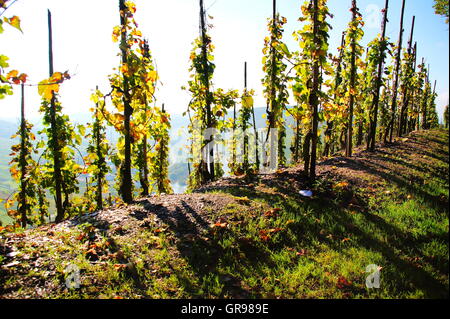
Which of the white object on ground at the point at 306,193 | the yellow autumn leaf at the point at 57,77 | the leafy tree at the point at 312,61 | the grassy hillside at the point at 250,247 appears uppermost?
the leafy tree at the point at 312,61

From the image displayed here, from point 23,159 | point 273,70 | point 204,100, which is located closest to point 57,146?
point 23,159

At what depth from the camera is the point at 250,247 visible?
545cm

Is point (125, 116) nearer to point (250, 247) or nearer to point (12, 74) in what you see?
point (12, 74)

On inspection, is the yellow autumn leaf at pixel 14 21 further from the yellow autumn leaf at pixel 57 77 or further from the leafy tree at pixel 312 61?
the leafy tree at pixel 312 61

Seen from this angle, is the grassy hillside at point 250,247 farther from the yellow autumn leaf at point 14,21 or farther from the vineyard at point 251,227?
the yellow autumn leaf at point 14,21

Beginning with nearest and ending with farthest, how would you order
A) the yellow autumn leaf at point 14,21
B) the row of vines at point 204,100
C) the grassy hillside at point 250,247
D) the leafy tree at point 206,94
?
the yellow autumn leaf at point 14,21 → the grassy hillside at point 250,247 → the row of vines at point 204,100 → the leafy tree at point 206,94

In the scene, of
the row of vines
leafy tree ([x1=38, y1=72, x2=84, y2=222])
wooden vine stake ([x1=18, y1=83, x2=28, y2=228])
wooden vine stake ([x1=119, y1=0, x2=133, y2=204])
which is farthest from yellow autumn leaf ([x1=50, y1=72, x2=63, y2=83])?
wooden vine stake ([x1=18, y1=83, x2=28, y2=228])

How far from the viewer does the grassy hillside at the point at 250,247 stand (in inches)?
165

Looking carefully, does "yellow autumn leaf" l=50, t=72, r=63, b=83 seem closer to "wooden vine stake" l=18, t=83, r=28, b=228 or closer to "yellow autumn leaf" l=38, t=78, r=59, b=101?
"yellow autumn leaf" l=38, t=78, r=59, b=101

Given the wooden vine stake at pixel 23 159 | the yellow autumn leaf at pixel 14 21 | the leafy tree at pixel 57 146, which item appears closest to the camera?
the yellow autumn leaf at pixel 14 21

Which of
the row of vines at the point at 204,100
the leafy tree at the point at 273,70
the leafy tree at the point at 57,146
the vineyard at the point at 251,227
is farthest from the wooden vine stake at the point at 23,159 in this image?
the leafy tree at the point at 273,70

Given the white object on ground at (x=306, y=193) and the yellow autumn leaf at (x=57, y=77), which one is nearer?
the yellow autumn leaf at (x=57, y=77)

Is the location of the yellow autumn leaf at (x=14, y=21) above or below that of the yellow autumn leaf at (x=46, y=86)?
above
